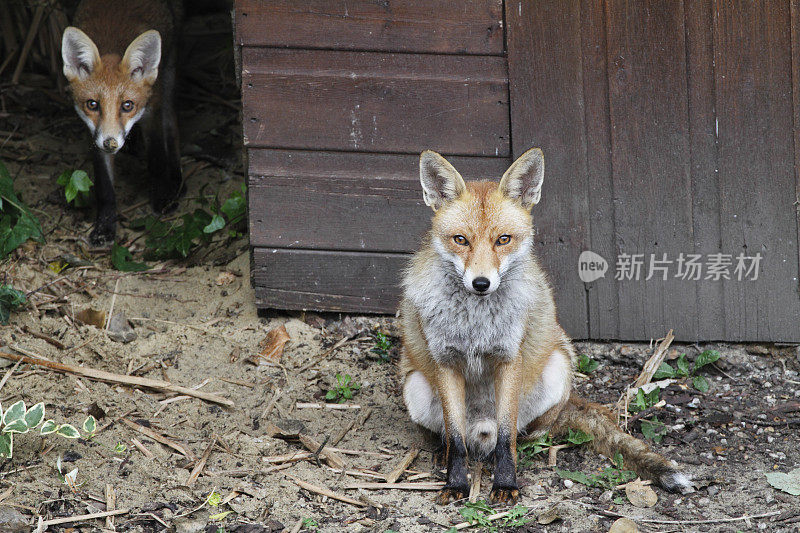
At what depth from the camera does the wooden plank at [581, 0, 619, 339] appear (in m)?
4.56

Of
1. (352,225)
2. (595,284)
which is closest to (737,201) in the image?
(595,284)

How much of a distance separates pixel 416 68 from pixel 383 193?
2.50 feet

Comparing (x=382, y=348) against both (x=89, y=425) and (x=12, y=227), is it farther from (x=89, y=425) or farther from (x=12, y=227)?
(x=12, y=227)

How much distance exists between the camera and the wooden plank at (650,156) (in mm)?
4539

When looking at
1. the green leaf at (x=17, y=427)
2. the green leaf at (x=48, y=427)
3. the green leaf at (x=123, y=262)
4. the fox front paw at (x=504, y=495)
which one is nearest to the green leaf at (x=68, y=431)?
the green leaf at (x=48, y=427)

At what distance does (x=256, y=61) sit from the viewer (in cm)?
471

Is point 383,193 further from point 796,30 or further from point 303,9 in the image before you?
point 796,30

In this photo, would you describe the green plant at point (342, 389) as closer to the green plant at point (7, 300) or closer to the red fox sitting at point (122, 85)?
the green plant at point (7, 300)

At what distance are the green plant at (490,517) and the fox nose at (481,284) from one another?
3.18ft

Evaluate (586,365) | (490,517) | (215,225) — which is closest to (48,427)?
(490,517)

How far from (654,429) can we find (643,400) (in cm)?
25

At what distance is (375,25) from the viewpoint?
4617mm

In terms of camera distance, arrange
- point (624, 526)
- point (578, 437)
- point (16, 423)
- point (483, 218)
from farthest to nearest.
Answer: point (578, 437), point (483, 218), point (16, 423), point (624, 526)

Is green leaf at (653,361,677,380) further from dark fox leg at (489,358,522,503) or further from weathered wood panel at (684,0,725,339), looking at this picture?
dark fox leg at (489,358,522,503)
